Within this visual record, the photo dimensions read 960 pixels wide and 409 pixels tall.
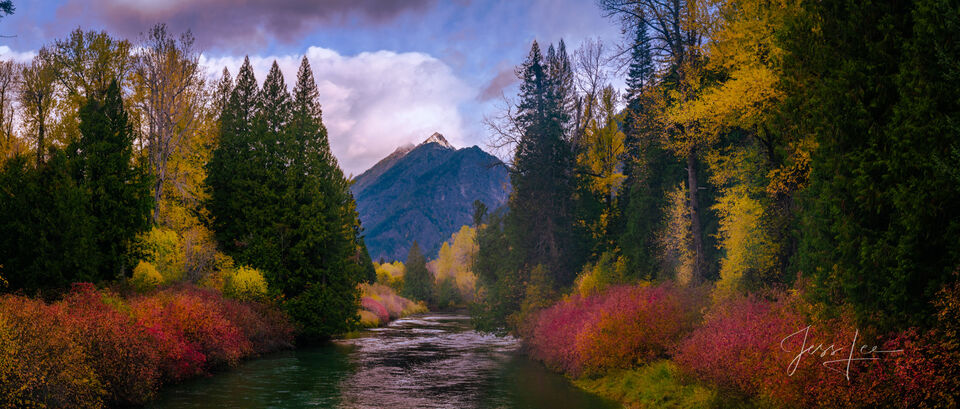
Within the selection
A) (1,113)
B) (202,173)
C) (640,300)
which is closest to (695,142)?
(640,300)

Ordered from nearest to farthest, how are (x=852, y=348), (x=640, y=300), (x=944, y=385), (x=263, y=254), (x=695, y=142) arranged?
(x=944, y=385), (x=852, y=348), (x=640, y=300), (x=695, y=142), (x=263, y=254)

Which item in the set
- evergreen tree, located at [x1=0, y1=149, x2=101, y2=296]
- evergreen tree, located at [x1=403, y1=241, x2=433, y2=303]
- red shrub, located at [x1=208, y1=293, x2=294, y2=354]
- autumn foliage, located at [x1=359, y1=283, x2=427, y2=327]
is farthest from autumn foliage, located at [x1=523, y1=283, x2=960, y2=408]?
evergreen tree, located at [x1=403, y1=241, x2=433, y2=303]

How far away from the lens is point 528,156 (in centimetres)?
3941

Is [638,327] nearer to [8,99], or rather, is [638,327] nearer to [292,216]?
[292,216]

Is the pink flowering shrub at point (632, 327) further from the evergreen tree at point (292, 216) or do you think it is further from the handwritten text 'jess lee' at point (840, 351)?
the evergreen tree at point (292, 216)

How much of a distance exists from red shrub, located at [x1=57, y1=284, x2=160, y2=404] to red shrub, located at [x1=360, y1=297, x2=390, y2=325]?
40329mm

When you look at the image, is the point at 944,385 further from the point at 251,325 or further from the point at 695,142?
the point at 251,325

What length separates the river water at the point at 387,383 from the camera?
60.3 ft

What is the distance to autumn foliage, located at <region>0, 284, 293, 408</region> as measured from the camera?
13.0 meters

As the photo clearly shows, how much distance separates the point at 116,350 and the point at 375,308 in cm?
4407

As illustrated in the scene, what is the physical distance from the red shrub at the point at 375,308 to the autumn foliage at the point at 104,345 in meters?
31.1

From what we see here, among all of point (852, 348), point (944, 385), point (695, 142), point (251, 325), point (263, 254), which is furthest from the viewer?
point (263, 254)

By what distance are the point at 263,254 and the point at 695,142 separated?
27.7 metres

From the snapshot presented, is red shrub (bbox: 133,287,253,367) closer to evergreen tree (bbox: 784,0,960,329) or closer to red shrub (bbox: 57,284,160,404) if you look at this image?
red shrub (bbox: 57,284,160,404)
